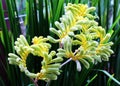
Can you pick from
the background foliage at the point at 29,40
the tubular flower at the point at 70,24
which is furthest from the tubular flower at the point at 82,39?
the background foliage at the point at 29,40

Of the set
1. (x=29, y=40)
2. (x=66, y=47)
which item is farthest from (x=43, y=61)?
(x=29, y=40)

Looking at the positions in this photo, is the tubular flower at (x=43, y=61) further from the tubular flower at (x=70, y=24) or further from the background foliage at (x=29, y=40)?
the background foliage at (x=29, y=40)

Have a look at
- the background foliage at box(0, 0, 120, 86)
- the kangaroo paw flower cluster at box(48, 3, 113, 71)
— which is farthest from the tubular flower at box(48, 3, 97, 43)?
the background foliage at box(0, 0, 120, 86)

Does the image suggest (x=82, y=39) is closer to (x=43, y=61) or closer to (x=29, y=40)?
(x=43, y=61)

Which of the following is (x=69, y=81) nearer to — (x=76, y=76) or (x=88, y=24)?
(x=76, y=76)

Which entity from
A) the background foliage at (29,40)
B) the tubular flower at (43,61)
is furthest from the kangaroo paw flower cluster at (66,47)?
the background foliage at (29,40)

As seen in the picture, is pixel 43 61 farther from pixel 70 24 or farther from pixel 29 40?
pixel 29 40

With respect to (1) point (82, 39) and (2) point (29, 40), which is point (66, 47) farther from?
(2) point (29, 40)

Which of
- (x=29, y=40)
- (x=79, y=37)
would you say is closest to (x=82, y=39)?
(x=79, y=37)

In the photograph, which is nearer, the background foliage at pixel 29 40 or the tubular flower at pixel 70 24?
the tubular flower at pixel 70 24

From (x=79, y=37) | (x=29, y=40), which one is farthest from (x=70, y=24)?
(x=29, y=40)

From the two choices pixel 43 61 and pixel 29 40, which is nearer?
pixel 43 61

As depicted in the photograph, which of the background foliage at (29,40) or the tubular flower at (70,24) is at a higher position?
the tubular flower at (70,24)
